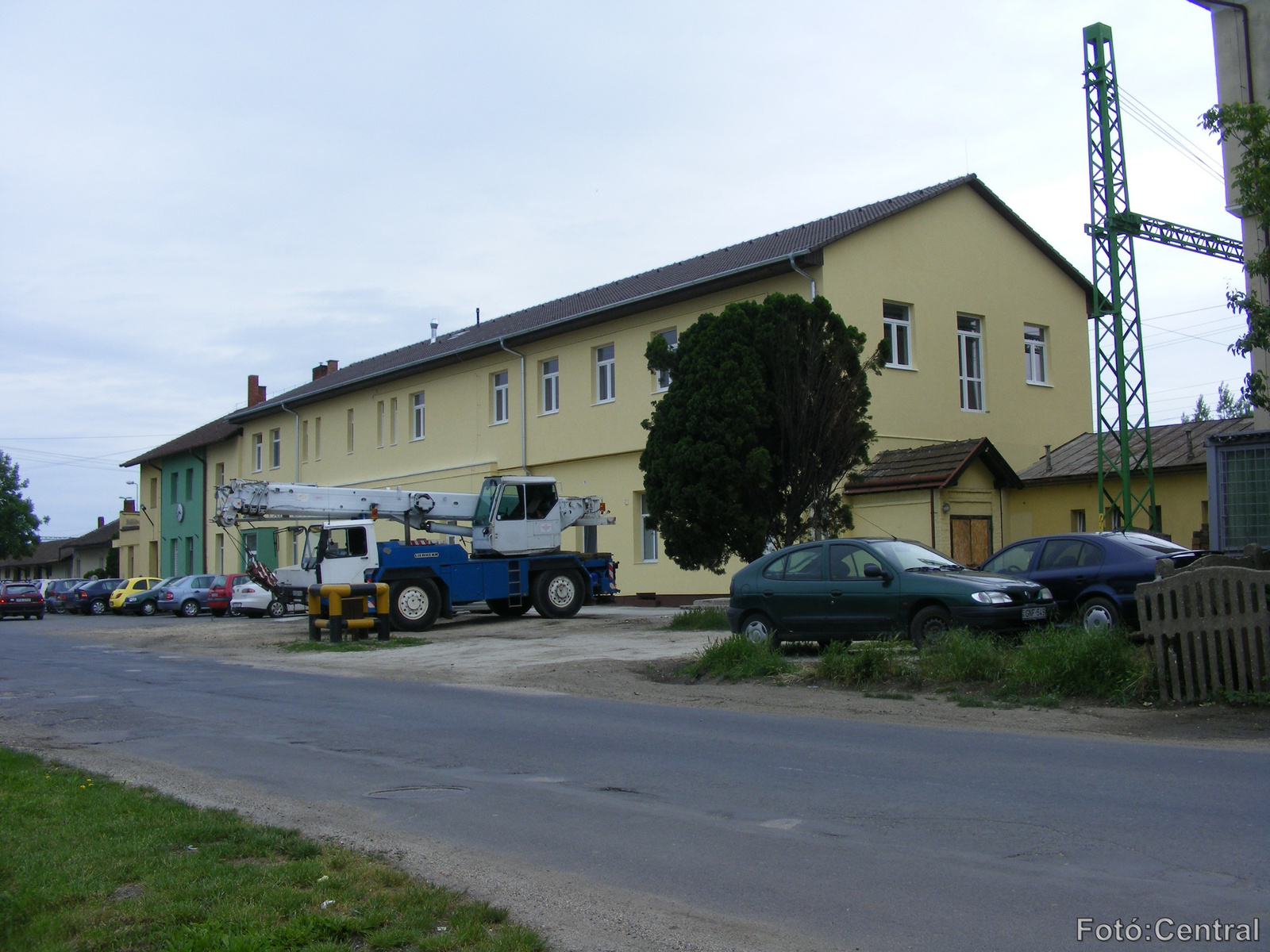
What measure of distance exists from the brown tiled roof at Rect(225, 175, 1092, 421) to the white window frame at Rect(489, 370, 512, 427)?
954mm

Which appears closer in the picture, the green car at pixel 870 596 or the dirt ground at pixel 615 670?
the dirt ground at pixel 615 670

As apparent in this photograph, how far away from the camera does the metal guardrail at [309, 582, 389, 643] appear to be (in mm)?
21688

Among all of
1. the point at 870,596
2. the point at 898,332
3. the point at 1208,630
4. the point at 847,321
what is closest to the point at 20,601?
the point at 847,321

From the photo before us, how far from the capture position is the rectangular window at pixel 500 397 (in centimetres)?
3678

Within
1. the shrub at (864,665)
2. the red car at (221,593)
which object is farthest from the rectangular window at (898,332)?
the red car at (221,593)

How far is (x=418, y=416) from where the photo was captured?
4103 cm

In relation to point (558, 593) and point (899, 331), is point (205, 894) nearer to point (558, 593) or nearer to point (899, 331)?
point (558, 593)

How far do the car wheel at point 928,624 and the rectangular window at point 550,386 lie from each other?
70.9 feet

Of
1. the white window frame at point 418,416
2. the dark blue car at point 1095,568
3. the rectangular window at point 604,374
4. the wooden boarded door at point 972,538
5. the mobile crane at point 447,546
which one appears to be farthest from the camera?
the white window frame at point 418,416

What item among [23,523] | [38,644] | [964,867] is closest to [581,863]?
[964,867]

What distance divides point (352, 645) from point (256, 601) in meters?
14.6

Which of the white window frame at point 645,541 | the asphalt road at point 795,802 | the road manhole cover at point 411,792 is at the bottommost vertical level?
the asphalt road at point 795,802

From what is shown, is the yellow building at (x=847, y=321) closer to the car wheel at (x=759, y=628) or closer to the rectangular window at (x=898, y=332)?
the rectangular window at (x=898, y=332)

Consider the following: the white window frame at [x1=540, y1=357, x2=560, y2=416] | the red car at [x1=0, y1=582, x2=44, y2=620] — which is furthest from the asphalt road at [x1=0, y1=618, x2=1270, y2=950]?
the red car at [x1=0, y1=582, x2=44, y2=620]
